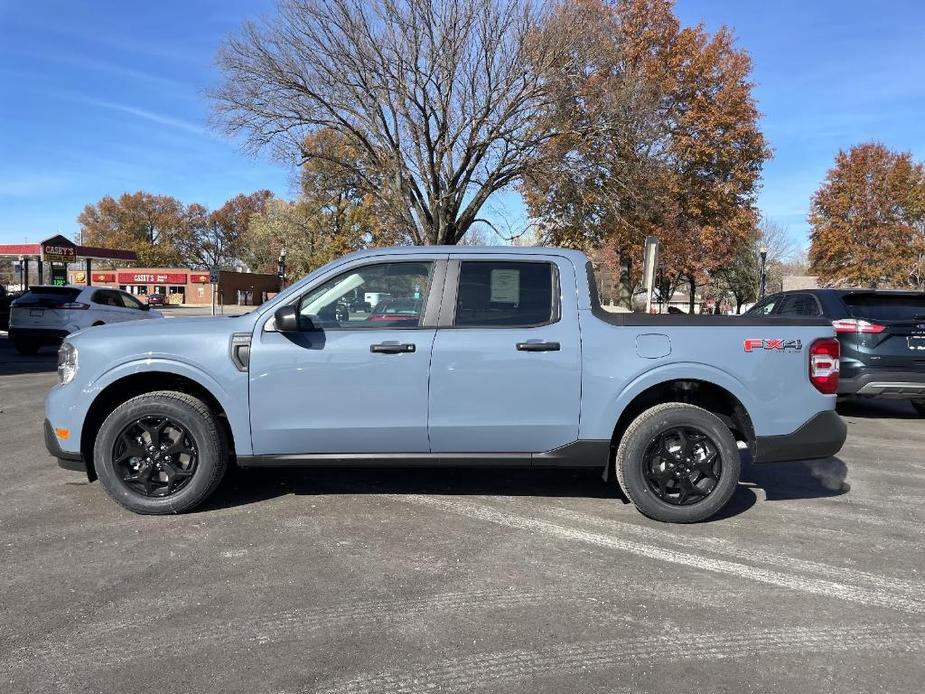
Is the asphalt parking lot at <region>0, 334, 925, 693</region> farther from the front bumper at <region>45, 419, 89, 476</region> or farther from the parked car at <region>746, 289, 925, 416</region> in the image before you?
the parked car at <region>746, 289, 925, 416</region>

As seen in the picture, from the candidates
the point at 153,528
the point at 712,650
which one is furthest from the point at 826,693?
the point at 153,528

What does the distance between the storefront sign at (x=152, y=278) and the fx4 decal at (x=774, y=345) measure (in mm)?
68465

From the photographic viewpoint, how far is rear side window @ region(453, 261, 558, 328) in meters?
4.39

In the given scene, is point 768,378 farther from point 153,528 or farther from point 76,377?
point 76,377

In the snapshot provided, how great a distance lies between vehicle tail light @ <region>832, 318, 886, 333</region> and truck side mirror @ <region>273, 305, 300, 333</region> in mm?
6556

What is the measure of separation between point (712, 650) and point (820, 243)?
3627cm

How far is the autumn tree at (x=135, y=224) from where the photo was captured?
77250 millimetres

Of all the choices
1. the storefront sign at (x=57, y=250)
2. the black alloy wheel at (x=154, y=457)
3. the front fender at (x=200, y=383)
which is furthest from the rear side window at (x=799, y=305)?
the storefront sign at (x=57, y=250)

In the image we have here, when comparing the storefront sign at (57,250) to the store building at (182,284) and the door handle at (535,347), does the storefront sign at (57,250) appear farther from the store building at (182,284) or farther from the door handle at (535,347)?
the door handle at (535,347)

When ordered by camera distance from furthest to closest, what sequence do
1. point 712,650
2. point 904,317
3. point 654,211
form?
point 654,211, point 904,317, point 712,650

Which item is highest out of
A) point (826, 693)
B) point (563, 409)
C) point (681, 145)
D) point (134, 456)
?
point (681, 145)

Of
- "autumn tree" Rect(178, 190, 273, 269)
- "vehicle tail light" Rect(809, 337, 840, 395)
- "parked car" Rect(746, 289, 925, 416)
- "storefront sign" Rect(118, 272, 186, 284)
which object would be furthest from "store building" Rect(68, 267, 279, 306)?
"vehicle tail light" Rect(809, 337, 840, 395)

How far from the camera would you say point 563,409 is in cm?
433

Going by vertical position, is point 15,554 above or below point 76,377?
below
